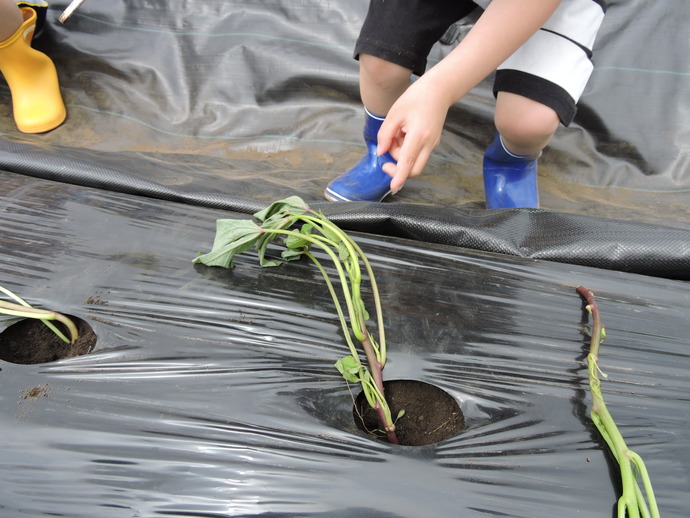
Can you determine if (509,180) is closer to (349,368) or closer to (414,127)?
(414,127)

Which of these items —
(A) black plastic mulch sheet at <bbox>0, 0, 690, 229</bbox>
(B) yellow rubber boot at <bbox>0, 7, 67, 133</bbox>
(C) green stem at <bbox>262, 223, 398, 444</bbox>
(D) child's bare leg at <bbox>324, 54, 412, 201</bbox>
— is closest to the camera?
(C) green stem at <bbox>262, 223, 398, 444</bbox>

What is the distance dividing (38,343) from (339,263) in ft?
1.45

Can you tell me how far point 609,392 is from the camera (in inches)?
27.4

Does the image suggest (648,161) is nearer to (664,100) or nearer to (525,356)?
(664,100)

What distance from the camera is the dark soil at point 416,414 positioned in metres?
0.65

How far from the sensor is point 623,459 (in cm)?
56

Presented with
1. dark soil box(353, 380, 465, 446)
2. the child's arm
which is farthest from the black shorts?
dark soil box(353, 380, 465, 446)

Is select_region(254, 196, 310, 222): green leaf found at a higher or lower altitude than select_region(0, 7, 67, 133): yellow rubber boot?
higher

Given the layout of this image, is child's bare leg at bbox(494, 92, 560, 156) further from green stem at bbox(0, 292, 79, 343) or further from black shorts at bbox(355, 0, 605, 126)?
green stem at bbox(0, 292, 79, 343)

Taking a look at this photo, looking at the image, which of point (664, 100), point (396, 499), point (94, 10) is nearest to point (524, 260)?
point (396, 499)

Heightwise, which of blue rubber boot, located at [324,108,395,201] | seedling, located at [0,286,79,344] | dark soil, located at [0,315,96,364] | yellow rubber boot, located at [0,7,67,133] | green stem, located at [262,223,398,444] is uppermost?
Answer: green stem, located at [262,223,398,444]

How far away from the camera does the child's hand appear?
0.81 metres

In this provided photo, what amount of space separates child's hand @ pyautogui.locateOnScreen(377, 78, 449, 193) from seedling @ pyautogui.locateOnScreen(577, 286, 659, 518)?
359 mm

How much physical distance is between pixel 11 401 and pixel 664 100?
5.61 ft
